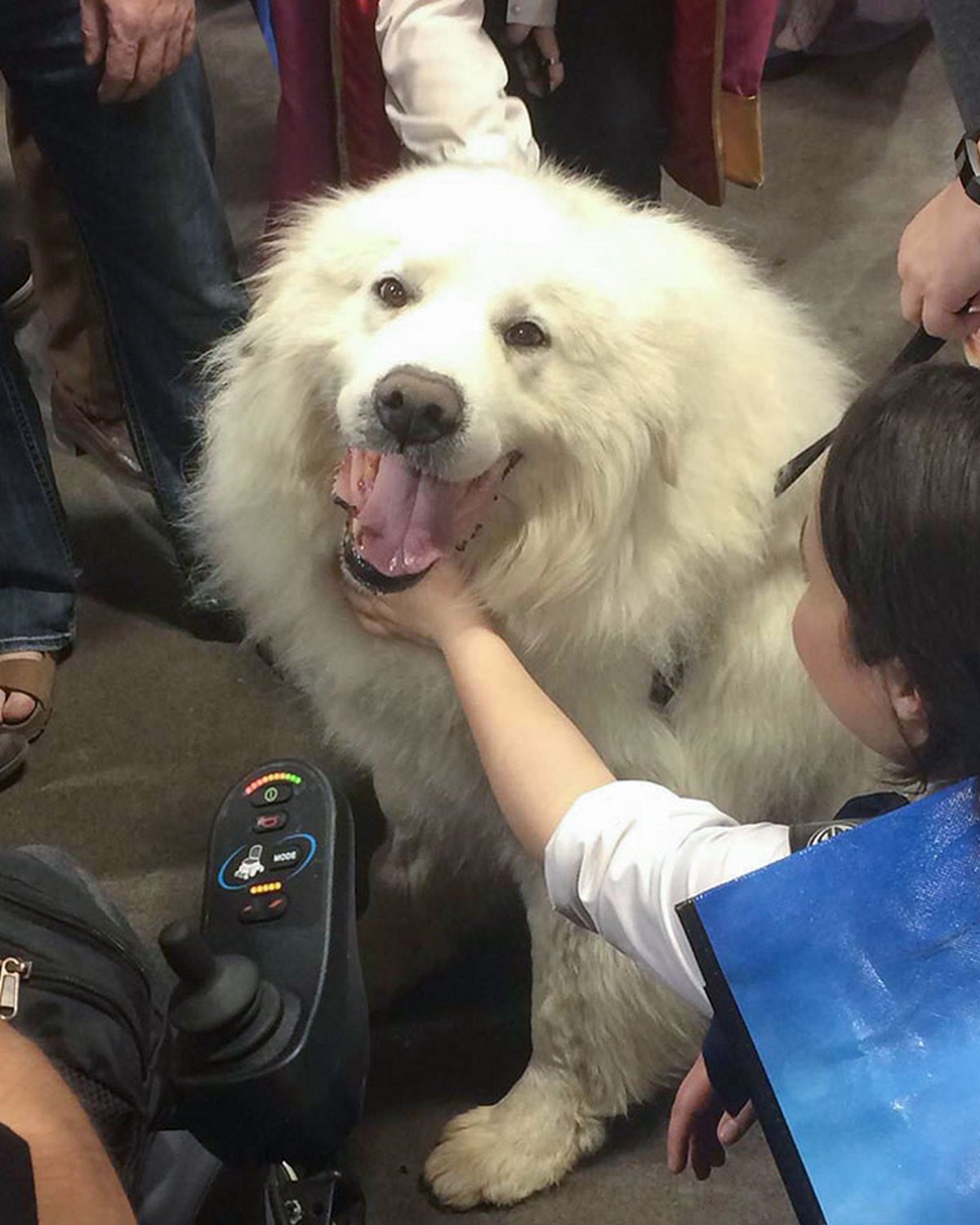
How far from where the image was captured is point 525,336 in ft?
3.40

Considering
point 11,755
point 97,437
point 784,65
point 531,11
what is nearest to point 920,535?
point 531,11

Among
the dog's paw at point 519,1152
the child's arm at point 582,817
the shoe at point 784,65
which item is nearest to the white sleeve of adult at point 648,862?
the child's arm at point 582,817

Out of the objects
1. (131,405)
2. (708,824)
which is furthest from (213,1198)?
(131,405)

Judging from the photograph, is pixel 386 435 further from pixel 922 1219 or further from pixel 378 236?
pixel 922 1219

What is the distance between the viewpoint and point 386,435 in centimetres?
100

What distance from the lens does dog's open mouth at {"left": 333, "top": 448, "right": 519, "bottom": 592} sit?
3.51 ft

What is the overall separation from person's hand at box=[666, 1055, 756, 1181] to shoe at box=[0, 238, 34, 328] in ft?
6.30

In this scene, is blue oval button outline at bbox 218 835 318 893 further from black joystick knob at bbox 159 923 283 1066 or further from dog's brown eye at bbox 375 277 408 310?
dog's brown eye at bbox 375 277 408 310

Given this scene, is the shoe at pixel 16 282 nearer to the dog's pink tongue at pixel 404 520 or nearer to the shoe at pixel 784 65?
the dog's pink tongue at pixel 404 520

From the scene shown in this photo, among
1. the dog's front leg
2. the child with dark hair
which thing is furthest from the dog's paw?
the child with dark hair

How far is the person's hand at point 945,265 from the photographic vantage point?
0.99 metres

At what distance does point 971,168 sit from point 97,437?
1.48 metres

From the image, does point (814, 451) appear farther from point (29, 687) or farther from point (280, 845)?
point (29, 687)

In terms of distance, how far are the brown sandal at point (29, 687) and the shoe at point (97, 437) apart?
1.18ft
